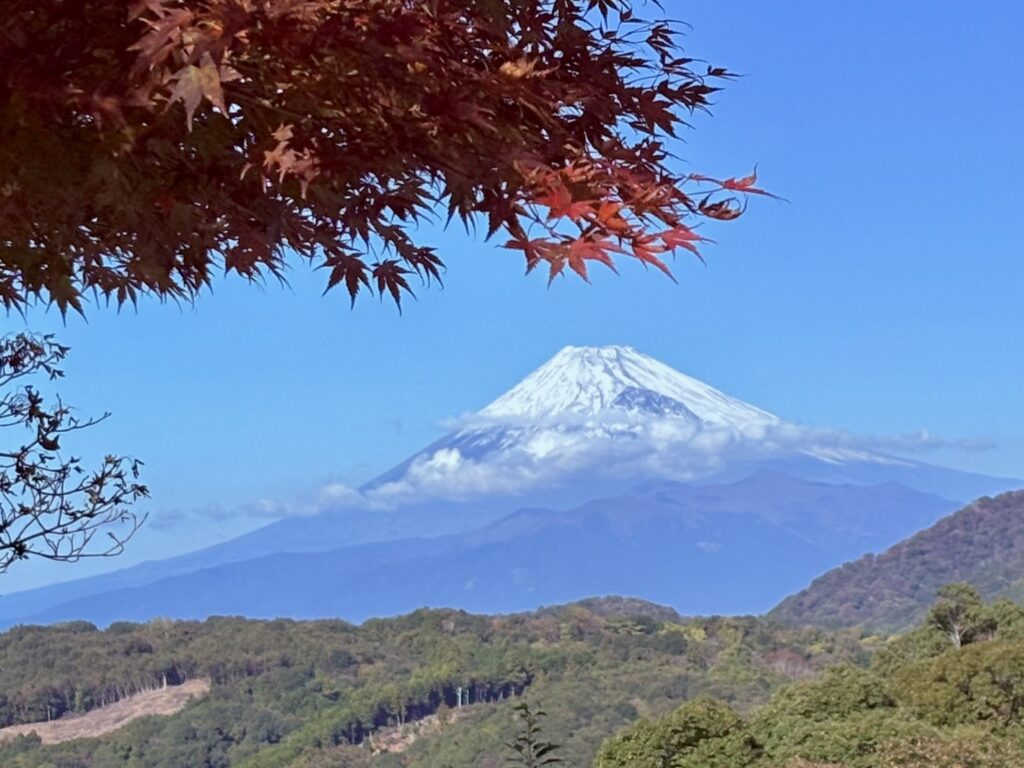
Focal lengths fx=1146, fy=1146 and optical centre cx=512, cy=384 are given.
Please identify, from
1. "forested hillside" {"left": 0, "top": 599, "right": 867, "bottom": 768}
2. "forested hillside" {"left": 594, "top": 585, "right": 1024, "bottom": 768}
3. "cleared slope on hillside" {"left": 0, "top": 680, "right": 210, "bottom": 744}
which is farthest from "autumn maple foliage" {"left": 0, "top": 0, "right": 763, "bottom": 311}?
"cleared slope on hillside" {"left": 0, "top": 680, "right": 210, "bottom": 744}

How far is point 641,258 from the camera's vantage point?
111 centimetres

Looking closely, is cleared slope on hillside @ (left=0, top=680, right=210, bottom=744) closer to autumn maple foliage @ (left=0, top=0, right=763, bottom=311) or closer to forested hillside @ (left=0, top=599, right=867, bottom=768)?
forested hillside @ (left=0, top=599, right=867, bottom=768)

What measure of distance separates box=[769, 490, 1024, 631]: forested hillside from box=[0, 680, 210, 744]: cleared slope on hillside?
43306mm

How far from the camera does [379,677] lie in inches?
2185

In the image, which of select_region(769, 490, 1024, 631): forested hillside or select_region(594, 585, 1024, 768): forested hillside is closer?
select_region(594, 585, 1024, 768): forested hillside

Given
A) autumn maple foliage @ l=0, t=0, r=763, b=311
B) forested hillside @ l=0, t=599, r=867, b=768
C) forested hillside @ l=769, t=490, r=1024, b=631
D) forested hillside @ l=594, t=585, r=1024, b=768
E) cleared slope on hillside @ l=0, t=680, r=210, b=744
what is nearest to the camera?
autumn maple foliage @ l=0, t=0, r=763, b=311

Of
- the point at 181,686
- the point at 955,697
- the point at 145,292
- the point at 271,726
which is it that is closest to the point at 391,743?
the point at 271,726

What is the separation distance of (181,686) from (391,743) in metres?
15.4

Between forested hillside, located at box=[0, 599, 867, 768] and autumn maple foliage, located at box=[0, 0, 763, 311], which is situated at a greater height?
autumn maple foliage, located at box=[0, 0, 763, 311]

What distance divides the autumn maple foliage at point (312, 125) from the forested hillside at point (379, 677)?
125 ft

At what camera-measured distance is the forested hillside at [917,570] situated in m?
77.9

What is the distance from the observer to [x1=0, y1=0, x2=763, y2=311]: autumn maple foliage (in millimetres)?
1015

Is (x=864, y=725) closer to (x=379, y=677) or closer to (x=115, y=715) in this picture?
(x=379, y=677)

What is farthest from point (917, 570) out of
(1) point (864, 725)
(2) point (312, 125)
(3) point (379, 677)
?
(2) point (312, 125)
